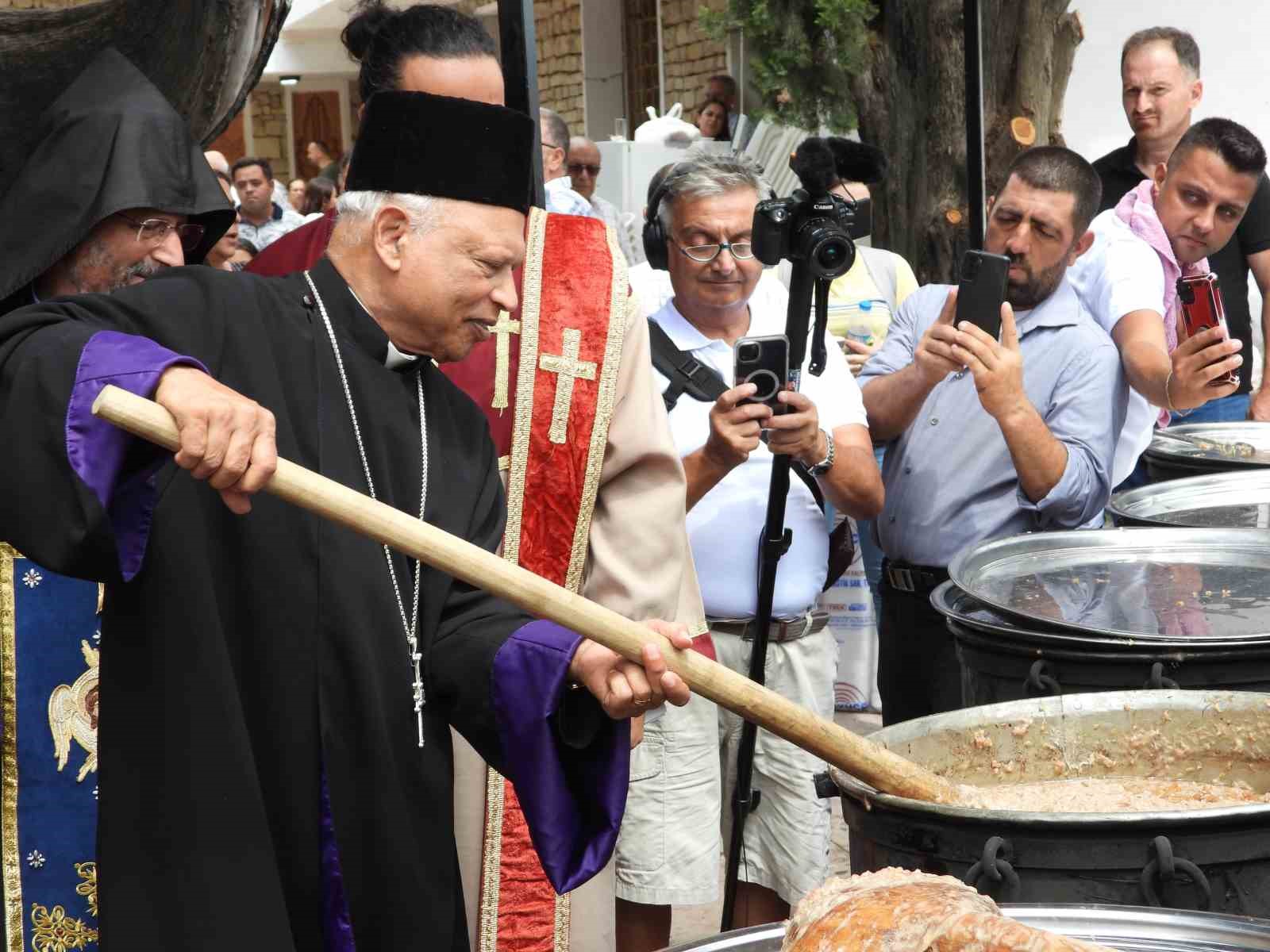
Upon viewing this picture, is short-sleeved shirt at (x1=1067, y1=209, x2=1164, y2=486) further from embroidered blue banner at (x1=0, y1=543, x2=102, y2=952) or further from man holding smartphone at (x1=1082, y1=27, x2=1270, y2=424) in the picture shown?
embroidered blue banner at (x1=0, y1=543, x2=102, y2=952)

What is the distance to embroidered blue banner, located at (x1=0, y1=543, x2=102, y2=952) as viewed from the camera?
2.58 metres

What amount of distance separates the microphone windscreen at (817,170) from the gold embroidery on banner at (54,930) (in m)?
2.07

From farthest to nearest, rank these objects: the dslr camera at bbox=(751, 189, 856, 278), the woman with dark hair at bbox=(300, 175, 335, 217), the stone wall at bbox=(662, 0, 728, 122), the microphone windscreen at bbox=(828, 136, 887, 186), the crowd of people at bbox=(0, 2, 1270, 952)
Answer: the stone wall at bbox=(662, 0, 728, 122) → the woman with dark hair at bbox=(300, 175, 335, 217) → the microphone windscreen at bbox=(828, 136, 887, 186) → the dslr camera at bbox=(751, 189, 856, 278) → the crowd of people at bbox=(0, 2, 1270, 952)

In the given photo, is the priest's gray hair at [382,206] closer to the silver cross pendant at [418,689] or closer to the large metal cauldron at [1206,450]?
the silver cross pendant at [418,689]

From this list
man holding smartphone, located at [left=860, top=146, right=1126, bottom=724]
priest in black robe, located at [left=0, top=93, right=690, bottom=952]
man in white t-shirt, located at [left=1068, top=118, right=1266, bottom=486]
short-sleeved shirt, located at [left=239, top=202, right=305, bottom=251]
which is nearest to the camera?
priest in black robe, located at [left=0, top=93, right=690, bottom=952]

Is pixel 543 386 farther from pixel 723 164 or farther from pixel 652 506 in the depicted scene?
pixel 723 164

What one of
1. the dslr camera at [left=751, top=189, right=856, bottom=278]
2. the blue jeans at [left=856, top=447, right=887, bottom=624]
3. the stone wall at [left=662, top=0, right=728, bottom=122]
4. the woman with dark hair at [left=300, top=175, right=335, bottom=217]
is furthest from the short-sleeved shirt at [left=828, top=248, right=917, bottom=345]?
the stone wall at [left=662, top=0, right=728, bottom=122]

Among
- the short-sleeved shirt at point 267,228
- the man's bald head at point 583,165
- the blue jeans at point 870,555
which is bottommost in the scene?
the blue jeans at point 870,555

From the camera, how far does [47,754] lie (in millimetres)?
2596

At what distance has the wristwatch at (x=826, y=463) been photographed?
3.69 metres

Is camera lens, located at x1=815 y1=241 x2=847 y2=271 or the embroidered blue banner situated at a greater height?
camera lens, located at x1=815 y1=241 x2=847 y2=271

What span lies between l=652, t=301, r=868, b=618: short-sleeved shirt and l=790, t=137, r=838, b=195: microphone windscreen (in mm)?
404

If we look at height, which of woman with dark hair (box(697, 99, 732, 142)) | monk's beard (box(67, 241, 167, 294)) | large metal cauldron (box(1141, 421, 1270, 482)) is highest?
woman with dark hair (box(697, 99, 732, 142))

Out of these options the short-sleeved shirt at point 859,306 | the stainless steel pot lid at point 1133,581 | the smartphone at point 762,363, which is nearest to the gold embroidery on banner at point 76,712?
the smartphone at point 762,363
